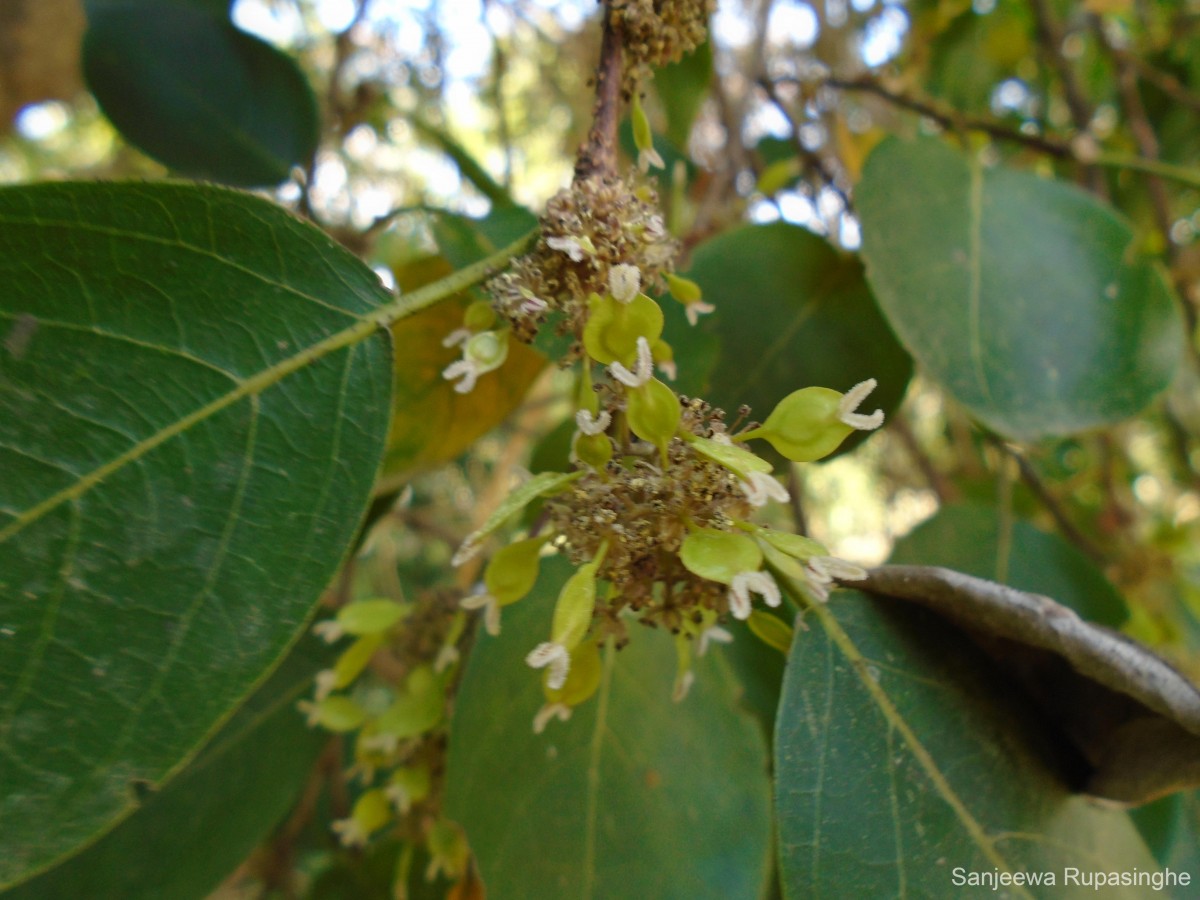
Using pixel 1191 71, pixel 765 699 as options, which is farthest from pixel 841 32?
pixel 765 699

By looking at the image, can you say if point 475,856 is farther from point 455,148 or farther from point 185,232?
point 455,148

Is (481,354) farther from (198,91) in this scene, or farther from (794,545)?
(198,91)

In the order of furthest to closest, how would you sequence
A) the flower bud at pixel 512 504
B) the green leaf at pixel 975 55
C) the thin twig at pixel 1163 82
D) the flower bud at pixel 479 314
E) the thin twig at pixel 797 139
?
1. the green leaf at pixel 975 55
2. the thin twig at pixel 1163 82
3. the thin twig at pixel 797 139
4. the flower bud at pixel 479 314
5. the flower bud at pixel 512 504

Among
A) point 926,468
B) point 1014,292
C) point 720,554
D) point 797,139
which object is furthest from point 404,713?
point 926,468

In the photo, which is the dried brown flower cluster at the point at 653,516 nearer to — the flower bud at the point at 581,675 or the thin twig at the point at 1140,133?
the flower bud at the point at 581,675

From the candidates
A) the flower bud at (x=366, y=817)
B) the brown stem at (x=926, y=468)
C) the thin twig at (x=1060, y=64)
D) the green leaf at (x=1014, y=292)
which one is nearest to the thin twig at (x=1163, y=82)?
the thin twig at (x=1060, y=64)

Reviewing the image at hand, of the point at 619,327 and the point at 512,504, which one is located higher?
the point at 619,327

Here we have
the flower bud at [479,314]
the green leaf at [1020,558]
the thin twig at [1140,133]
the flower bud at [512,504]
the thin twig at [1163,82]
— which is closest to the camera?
the flower bud at [512,504]
